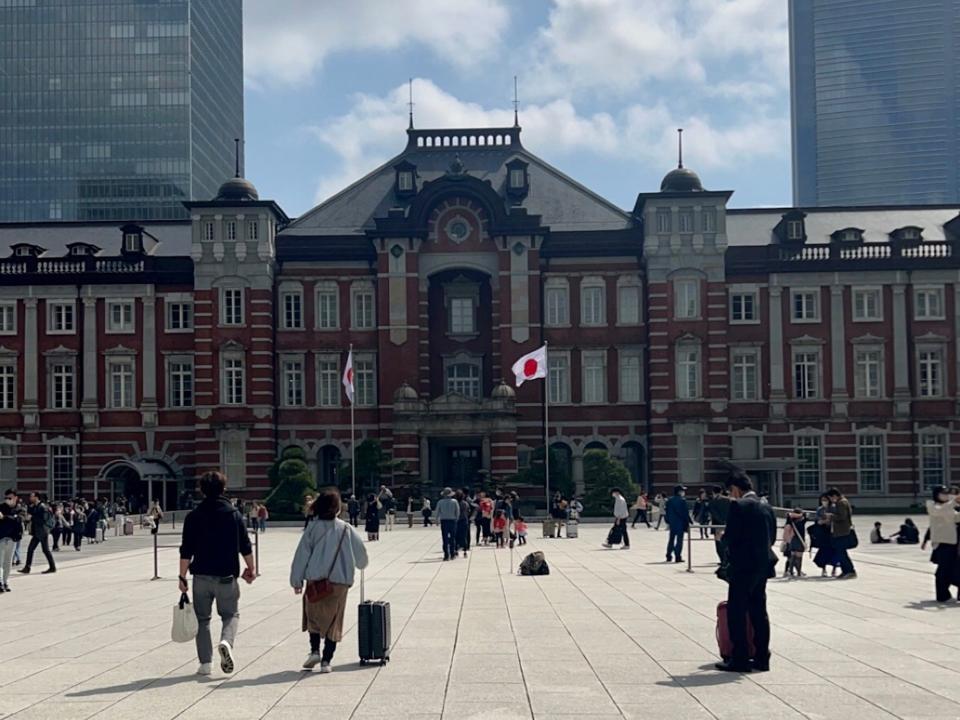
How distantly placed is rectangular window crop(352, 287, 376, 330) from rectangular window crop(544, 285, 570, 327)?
780cm

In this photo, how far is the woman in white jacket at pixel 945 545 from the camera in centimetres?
1903

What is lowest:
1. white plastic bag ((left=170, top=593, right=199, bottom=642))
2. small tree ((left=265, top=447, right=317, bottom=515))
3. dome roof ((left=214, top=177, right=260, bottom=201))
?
small tree ((left=265, top=447, right=317, bottom=515))

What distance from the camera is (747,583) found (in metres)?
12.9

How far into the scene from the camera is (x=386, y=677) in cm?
1262

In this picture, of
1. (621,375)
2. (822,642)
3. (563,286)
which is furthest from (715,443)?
(822,642)

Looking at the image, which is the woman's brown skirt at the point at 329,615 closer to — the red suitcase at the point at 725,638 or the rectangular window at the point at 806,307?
the red suitcase at the point at 725,638

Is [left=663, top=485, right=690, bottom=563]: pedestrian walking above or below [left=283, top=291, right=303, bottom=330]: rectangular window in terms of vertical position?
below

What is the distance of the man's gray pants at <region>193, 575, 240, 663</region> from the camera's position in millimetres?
12859

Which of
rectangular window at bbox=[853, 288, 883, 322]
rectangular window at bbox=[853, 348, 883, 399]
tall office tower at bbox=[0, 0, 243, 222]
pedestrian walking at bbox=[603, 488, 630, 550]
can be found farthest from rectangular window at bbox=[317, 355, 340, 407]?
tall office tower at bbox=[0, 0, 243, 222]

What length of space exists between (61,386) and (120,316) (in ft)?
13.4

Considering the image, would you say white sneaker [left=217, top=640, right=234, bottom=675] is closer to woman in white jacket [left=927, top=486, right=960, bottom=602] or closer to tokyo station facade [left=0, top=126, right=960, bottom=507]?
woman in white jacket [left=927, top=486, right=960, bottom=602]

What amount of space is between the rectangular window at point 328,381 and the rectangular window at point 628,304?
41.9 feet

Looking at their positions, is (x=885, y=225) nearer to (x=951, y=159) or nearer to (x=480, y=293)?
(x=480, y=293)

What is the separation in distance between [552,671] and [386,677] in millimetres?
1598
